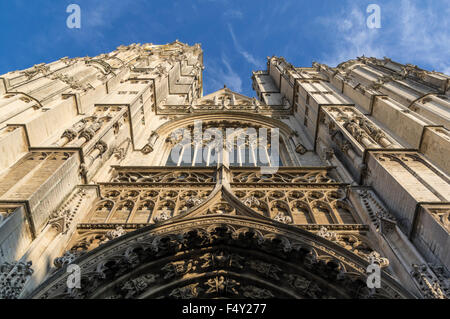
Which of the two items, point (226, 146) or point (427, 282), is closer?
point (427, 282)

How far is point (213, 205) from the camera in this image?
8.36m

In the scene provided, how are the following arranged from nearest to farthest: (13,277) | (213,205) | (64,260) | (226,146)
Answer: (13,277), (64,260), (213,205), (226,146)

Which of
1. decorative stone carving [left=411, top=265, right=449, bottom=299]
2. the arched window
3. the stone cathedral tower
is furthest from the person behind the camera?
the arched window

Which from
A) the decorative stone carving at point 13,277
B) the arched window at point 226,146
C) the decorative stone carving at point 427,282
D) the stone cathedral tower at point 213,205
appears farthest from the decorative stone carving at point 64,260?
the arched window at point 226,146

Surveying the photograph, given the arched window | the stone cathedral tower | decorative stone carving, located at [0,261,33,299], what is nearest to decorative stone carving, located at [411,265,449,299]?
the stone cathedral tower

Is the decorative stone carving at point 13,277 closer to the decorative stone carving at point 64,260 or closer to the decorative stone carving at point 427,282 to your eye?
the decorative stone carving at point 64,260

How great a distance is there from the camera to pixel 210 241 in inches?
283

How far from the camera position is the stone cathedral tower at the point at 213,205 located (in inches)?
238

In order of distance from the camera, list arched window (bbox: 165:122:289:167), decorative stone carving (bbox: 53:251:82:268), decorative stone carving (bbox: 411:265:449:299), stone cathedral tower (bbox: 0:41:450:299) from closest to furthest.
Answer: decorative stone carving (bbox: 411:265:449:299)
stone cathedral tower (bbox: 0:41:450:299)
decorative stone carving (bbox: 53:251:82:268)
arched window (bbox: 165:122:289:167)

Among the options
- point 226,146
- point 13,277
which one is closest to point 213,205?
point 13,277

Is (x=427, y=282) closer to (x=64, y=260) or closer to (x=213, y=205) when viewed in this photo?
(x=213, y=205)

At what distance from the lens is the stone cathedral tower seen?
19.9 ft

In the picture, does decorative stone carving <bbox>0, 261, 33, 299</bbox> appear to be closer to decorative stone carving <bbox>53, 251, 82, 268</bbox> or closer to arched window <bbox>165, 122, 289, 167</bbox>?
decorative stone carving <bbox>53, 251, 82, 268</bbox>

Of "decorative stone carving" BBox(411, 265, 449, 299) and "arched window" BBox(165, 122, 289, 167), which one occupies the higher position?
"arched window" BBox(165, 122, 289, 167)
